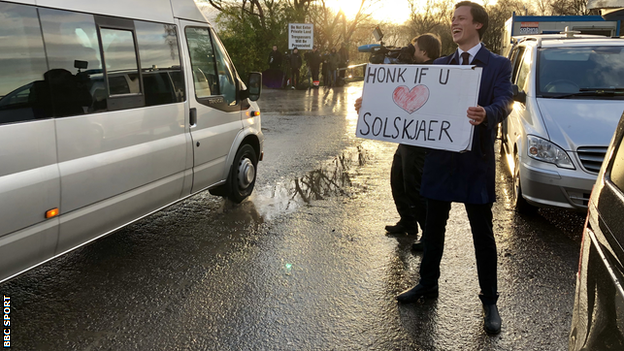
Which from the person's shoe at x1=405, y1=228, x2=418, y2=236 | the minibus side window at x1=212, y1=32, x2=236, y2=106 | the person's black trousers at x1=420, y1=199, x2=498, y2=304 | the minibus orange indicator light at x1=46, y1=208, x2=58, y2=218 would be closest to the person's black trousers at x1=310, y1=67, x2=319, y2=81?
the minibus side window at x1=212, y1=32, x2=236, y2=106

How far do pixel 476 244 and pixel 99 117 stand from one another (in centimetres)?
275

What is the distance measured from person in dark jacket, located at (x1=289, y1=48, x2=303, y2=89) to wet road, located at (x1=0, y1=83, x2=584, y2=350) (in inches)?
638

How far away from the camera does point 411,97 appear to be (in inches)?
134

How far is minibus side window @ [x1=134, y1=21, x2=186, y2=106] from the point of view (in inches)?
168

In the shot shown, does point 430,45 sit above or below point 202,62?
above

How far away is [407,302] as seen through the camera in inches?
144

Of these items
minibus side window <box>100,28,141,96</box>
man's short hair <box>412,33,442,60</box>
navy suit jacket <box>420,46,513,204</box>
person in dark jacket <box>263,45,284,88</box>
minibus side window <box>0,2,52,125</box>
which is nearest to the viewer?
minibus side window <box>0,2,52,125</box>

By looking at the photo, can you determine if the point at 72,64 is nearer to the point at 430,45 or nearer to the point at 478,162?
the point at 478,162

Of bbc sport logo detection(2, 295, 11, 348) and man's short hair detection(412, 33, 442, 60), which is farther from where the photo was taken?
man's short hair detection(412, 33, 442, 60)

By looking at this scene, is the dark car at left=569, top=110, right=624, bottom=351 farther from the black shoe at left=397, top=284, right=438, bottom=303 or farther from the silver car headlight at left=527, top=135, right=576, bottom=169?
the silver car headlight at left=527, top=135, right=576, bottom=169

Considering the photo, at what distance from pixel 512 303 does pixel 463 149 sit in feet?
4.25

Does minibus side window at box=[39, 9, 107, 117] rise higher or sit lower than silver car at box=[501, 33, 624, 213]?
higher

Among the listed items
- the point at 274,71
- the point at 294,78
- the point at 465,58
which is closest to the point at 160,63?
the point at 465,58

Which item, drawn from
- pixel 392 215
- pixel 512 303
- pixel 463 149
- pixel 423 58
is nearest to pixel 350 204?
pixel 392 215
